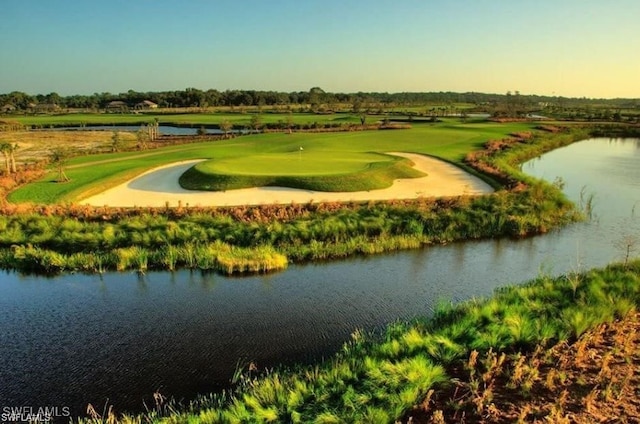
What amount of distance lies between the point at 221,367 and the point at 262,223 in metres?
9.61

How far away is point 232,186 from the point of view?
2538cm

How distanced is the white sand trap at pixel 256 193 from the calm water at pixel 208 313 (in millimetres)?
6801

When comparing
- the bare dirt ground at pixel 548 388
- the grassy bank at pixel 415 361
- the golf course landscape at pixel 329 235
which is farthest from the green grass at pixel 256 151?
the bare dirt ground at pixel 548 388

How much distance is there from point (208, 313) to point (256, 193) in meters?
12.5

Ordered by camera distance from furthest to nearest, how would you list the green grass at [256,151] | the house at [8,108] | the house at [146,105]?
the house at [146,105]
the house at [8,108]
the green grass at [256,151]

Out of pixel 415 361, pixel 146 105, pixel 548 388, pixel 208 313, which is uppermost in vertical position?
pixel 146 105

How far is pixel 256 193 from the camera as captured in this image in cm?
2455

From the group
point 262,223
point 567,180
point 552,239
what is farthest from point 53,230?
point 567,180

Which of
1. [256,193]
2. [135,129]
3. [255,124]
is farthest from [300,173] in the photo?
[135,129]

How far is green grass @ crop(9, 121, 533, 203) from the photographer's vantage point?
25562mm

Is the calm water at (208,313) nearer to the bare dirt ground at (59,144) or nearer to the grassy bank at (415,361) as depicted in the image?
the grassy bank at (415,361)

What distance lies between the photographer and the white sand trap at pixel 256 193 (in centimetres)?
2323

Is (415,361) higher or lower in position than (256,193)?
lower

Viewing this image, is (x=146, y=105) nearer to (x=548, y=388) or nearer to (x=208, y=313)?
(x=208, y=313)
